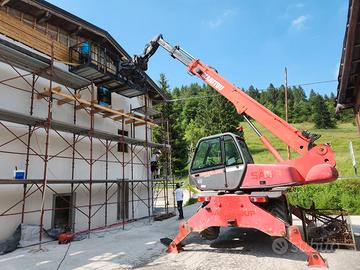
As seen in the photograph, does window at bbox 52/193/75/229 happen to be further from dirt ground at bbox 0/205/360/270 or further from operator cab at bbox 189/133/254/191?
operator cab at bbox 189/133/254/191

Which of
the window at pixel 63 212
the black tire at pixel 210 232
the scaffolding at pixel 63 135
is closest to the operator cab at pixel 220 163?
the black tire at pixel 210 232

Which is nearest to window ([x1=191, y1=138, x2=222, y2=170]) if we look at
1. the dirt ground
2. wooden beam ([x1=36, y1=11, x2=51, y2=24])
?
the dirt ground

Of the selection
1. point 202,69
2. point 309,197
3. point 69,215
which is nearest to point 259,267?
point 202,69

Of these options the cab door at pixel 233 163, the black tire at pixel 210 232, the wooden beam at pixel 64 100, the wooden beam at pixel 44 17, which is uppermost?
the wooden beam at pixel 44 17

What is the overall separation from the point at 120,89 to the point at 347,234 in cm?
1203

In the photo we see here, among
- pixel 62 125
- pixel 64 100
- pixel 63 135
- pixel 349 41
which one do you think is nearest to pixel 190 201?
pixel 63 135

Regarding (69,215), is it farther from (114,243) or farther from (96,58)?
(96,58)

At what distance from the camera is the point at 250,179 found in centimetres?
806

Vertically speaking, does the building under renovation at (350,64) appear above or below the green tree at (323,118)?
below

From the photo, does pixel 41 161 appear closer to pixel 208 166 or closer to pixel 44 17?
pixel 44 17

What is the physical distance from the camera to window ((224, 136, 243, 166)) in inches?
331

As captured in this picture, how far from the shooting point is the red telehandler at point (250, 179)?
24.7 feet

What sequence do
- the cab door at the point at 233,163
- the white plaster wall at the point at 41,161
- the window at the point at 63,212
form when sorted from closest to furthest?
the cab door at the point at 233,163 → the white plaster wall at the point at 41,161 → the window at the point at 63,212

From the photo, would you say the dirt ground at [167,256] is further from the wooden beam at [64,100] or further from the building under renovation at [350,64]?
the wooden beam at [64,100]
